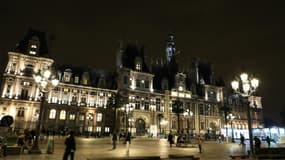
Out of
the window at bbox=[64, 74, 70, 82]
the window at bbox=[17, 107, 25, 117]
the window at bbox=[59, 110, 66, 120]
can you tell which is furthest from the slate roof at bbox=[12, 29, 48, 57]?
the window at bbox=[59, 110, 66, 120]

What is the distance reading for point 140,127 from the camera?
5128cm

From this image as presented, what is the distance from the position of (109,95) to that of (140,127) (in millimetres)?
10873

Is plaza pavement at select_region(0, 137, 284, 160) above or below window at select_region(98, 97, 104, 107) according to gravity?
below

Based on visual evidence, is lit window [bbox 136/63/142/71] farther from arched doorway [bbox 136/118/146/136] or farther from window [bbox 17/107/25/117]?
window [bbox 17/107/25/117]

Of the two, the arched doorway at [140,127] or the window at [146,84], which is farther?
the window at [146,84]

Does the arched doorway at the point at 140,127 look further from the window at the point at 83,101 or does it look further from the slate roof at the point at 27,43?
the slate roof at the point at 27,43


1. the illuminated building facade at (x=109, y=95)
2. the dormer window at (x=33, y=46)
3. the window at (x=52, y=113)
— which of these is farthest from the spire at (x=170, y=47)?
the window at (x=52, y=113)

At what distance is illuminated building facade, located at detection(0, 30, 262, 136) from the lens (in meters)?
42.9

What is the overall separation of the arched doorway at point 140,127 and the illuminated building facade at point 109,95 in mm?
119

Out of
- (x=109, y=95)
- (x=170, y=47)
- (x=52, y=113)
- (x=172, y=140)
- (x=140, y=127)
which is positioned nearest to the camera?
(x=172, y=140)

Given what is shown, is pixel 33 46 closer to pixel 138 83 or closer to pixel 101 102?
pixel 101 102

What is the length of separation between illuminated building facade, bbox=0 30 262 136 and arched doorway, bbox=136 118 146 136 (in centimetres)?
12

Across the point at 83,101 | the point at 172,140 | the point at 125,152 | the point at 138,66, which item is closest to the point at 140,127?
the point at 83,101

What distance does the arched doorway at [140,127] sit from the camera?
163ft
